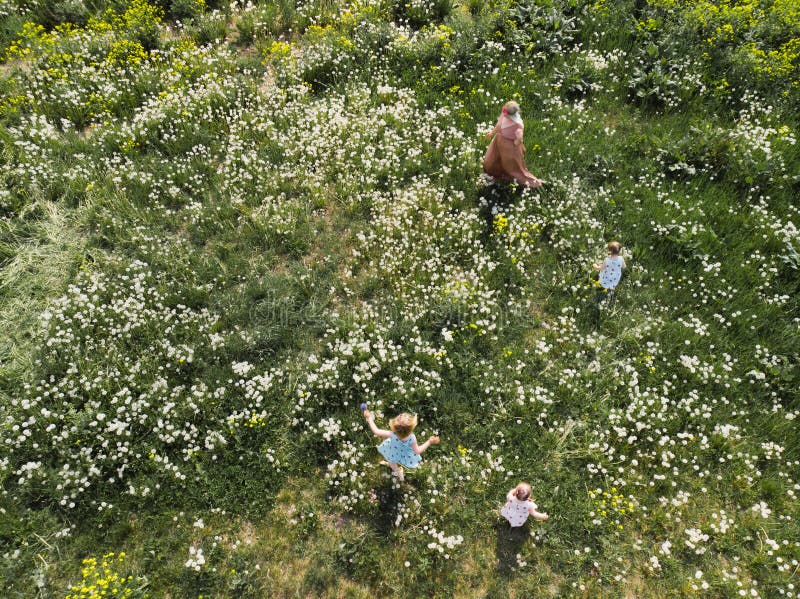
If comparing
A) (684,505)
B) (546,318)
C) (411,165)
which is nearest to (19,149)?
(411,165)

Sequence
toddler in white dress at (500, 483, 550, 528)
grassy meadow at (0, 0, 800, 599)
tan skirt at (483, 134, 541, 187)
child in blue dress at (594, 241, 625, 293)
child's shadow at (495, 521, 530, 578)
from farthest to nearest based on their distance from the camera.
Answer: tan skirt at (483, 134, 541, 187), child in blue dress at (594, 241, 625, 293), grassy meadow at (0, 0, 800, 599), child's shadow at (495, 521, 530, 578), toddler in white dress at (500, 483, 550, 528)

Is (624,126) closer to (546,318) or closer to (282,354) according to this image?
(546,318)

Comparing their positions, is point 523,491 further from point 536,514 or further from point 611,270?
point 611,270

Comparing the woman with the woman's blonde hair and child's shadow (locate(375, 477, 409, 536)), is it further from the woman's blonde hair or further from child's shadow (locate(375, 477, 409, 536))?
child's shadow (locate(375, 477, 409, 536))

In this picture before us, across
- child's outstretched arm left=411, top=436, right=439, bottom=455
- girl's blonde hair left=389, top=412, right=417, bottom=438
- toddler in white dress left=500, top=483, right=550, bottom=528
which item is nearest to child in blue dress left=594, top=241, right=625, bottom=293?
toddler in white dress left=500, top=483, right=550, bottom=528

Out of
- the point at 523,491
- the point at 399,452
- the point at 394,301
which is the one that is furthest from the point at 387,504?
the point at 394,301

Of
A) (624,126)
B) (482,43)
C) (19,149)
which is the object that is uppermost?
(19,149)

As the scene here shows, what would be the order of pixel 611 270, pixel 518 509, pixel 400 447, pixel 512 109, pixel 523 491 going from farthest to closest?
pixel 512 109
pixel 611 270
pixel 400 447
pixel 518 509
pixel 523 491
